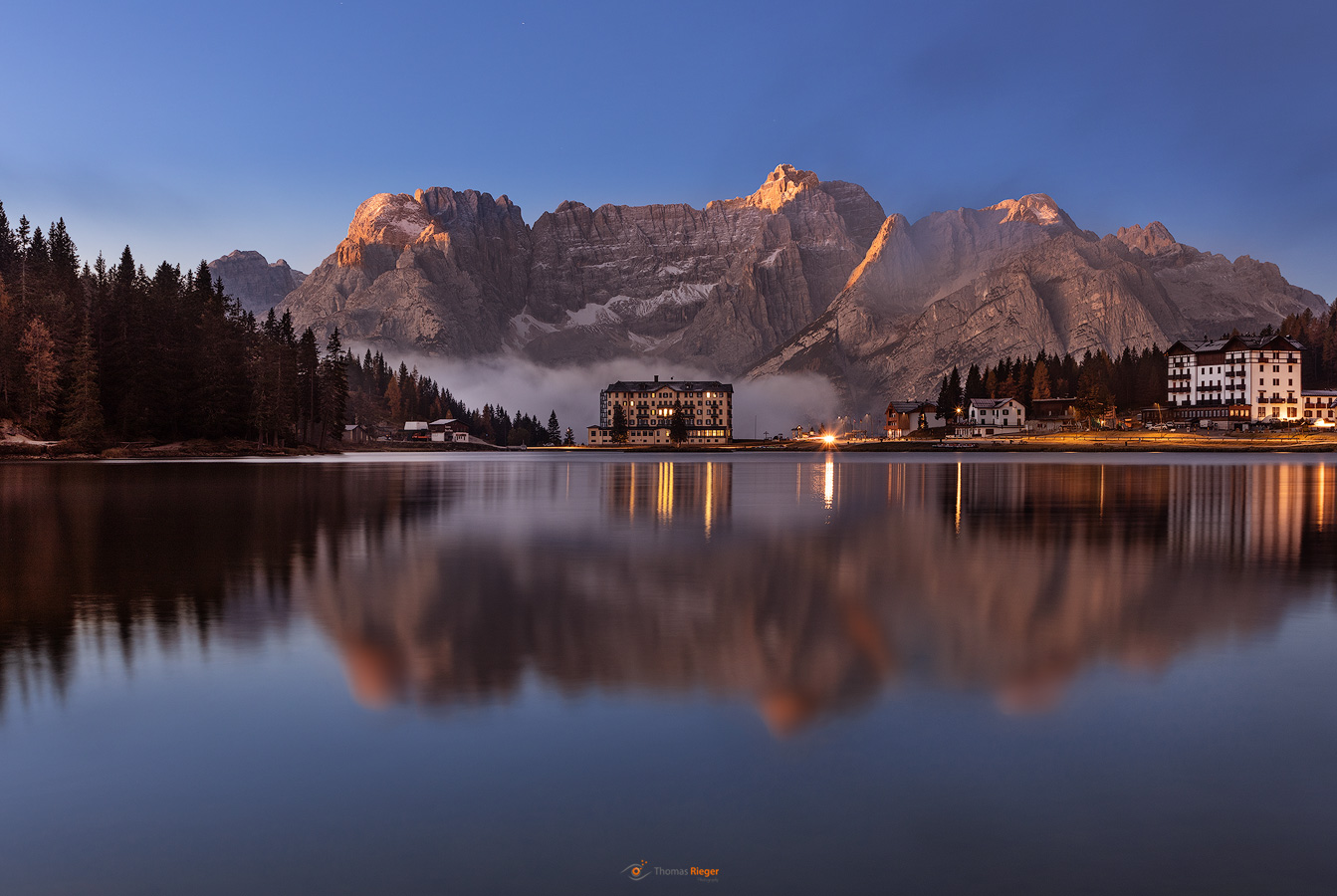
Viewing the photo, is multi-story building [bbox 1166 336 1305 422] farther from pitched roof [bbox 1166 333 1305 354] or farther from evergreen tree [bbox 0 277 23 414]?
evergreen tree [bbox 0 277 23 414]

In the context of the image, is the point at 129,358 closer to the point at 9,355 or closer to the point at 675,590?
the point at 9,355

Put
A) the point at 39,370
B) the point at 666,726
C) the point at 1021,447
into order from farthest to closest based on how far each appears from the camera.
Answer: the point at 1021,447 < the point at 39,370 < the point at 666,726

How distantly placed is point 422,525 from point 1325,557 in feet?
97.1

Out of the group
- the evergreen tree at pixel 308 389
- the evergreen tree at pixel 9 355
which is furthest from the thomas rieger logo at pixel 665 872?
the evergreen tree at pixel 308 389

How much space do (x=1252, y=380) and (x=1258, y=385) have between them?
1.57 meters

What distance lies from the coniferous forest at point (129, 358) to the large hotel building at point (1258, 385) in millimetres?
186569

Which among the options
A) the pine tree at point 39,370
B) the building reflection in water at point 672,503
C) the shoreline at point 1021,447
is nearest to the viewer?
the building reflection in water at point 672,503

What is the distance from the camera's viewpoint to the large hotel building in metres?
181

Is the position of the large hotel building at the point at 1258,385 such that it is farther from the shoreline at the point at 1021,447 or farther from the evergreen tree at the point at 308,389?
the evergreen tree at the point at 308,389

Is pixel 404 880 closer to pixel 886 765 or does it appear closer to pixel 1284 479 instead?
pixel 886 765

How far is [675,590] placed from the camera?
61.5ft

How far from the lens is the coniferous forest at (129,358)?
11194cm

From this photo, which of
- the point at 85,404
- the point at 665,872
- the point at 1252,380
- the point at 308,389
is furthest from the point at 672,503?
the point at 1252,380

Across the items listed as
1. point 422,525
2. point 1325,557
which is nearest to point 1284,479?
point 1325,557
